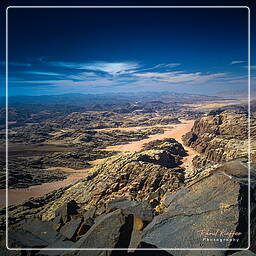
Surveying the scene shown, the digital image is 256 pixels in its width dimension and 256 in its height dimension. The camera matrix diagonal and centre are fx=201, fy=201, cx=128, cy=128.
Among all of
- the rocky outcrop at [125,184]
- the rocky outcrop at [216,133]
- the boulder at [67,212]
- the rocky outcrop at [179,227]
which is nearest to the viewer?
the rocky outcrop at [179,227]

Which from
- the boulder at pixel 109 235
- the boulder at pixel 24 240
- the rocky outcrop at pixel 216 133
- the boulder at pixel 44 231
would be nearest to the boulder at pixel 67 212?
the boulder at pixel 44 231

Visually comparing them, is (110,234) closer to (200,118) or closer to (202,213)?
(202,213)

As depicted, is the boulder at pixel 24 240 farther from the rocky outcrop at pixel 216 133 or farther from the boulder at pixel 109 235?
the rocky outcrop at pixel 216 133

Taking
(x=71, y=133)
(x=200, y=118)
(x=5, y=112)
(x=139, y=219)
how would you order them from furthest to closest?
(x=200, y=118)
(x=71, y=133)
(x=5, y=112)
(x=139, y=219)

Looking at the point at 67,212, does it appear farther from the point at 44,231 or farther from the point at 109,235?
the point at 109,235

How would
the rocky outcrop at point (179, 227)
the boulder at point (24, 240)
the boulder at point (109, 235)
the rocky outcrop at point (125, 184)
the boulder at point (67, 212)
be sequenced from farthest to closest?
1. the rocky outcrop at point (125, 184)
2. the boulder at point (67, 212)
3. the boulder at point (24, 240)
4. the rocky outcrop at point (179, 227)
5. the boulder at point (109, 235)

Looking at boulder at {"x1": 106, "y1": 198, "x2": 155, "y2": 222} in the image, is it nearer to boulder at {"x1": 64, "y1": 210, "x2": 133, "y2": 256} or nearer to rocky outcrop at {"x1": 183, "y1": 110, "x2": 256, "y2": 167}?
boulder at {"x1": 64, "y1": 210, "x2": 133, "y2": 256}

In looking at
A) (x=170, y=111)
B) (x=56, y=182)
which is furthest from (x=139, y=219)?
(x=170, y=111)

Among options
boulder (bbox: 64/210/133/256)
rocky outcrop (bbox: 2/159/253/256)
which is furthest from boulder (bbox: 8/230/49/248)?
boulder (bbox: 64/210/133/256)

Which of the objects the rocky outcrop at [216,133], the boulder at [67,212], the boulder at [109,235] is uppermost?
the rocky outcrop at [216,133]

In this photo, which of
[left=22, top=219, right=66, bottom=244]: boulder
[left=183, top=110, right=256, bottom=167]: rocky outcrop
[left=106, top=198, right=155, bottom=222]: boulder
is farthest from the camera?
[left=183, top=110, right=256, bottom=167]: rocky outcrop

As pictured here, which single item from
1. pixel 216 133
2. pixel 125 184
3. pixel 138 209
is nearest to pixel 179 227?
pixel 138 209
